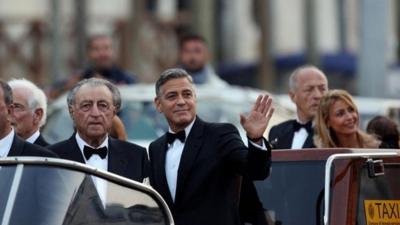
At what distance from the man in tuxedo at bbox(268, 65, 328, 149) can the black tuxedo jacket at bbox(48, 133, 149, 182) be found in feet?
7.59

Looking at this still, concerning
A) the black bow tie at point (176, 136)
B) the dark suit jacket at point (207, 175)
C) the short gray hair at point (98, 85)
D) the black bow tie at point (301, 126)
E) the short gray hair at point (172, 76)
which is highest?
the short gray hair at point (172, 76)

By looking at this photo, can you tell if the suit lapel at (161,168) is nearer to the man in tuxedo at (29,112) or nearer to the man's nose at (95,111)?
the man's nose at (95,111)

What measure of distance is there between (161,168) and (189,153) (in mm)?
181

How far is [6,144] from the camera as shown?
400 inches

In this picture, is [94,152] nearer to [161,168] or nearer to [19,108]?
[161,168]

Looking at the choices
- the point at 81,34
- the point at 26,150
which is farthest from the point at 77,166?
the point at 81,34

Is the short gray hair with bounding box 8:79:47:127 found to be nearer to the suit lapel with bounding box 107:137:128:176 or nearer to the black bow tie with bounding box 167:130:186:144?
the suit lapel with bounding box 107:137:128:176

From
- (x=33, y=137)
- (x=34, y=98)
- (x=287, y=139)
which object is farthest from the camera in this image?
(x=287, y=139)

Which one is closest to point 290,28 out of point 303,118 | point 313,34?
point 313,34

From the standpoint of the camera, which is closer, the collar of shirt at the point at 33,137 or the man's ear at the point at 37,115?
the collar of shirt at the point at 33,137

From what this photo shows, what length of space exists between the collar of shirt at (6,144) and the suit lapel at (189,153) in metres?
0.95

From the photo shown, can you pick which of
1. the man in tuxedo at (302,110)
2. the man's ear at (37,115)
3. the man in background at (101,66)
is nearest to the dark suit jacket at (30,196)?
the man's ear at (37,115)

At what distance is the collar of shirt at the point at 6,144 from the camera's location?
10.1m

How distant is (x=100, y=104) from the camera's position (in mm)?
10633
